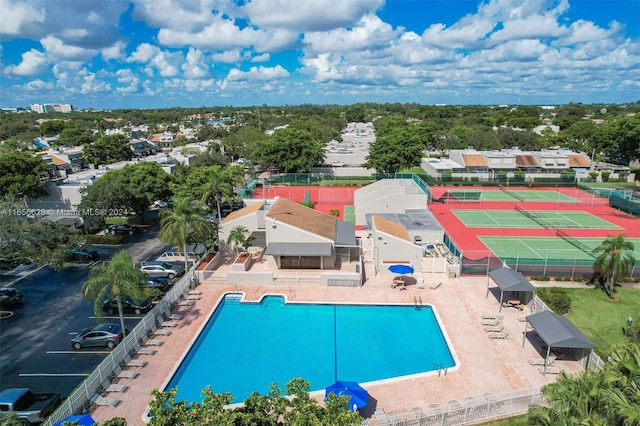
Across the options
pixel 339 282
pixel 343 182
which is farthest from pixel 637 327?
pixel 343 182

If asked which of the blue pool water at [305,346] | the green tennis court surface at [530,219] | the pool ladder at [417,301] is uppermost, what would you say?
the green tennis court surface at [530,219]

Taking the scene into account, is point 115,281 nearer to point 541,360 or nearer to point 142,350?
point 142,350

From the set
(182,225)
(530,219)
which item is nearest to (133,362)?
(182,225)

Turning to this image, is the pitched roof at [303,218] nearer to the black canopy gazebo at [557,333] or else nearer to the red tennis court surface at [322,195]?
the red tennis court surface at [322,195]

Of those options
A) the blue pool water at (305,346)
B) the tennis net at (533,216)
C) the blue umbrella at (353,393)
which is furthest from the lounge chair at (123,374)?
the tennis net at (533,216)

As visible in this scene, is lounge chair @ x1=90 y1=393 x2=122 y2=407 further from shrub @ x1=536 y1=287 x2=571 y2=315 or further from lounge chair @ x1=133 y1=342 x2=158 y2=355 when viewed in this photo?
shrub @ x1=536 y1=287 x2=571 y2=315

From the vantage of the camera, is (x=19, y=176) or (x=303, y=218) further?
(x=19, y=176)

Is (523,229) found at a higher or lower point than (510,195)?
lower
